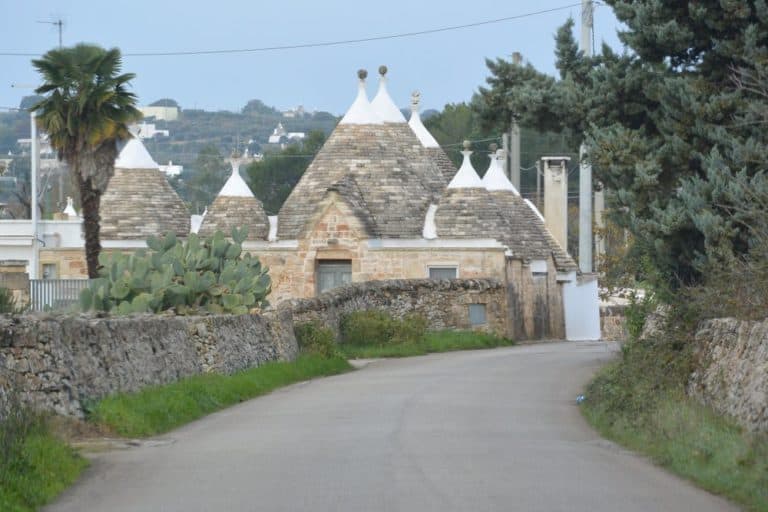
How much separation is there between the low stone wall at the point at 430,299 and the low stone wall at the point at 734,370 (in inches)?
677

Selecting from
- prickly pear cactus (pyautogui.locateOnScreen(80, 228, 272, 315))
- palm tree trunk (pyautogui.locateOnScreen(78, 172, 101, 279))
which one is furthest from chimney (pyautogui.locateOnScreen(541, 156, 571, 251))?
prickly pear cactus (pyautogui.locateOnScreen(80, 228, 272, 315))

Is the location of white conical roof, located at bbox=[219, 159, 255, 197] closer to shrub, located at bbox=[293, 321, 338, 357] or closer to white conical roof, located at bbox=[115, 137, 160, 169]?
white conical roof, located at bbox=[115, 137, 160, 169]

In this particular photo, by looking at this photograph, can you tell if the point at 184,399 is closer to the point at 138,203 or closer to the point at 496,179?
the point at 138,203

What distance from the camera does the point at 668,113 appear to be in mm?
20969

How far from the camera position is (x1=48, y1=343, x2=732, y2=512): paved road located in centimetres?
1103

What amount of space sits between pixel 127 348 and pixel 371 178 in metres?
25.9

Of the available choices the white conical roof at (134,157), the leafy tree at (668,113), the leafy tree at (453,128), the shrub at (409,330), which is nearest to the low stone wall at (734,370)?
the leafy tree at (668,113)

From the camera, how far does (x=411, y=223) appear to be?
4331cm

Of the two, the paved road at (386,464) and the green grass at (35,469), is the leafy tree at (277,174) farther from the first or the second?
the green grass at (35,469)

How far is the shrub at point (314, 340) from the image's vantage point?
96.2ft

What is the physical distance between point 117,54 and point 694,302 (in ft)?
81.0

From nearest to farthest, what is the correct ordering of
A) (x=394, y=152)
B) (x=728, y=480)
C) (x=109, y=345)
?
(x=728, y=480) → (x=109, y=345) → (x=394, y=152)

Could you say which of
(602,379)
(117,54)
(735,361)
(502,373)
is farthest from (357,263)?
(735,361)

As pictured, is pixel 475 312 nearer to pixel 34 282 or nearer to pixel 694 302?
pixel 34 282
